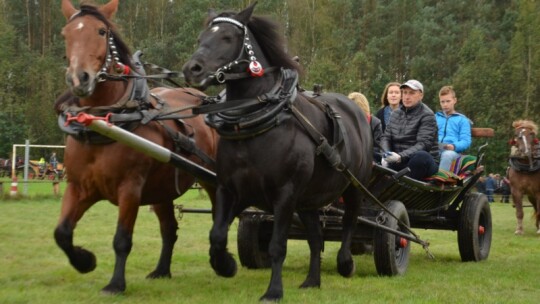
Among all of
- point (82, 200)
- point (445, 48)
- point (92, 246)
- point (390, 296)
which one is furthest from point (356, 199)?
point (445, 48)

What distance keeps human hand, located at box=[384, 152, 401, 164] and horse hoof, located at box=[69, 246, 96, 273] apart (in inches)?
131

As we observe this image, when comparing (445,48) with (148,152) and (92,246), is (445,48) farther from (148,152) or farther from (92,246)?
(148,152)

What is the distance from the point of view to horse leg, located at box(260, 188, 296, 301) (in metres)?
5.45

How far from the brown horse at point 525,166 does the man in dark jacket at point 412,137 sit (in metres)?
6.86

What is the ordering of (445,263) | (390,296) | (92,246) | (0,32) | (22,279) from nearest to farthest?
1. (390,296)
2. (22,279)
3. (445,263)
4. (92,246)
5. (0,32)

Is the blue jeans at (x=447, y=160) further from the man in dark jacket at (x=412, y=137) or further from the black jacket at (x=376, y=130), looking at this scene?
the black jacket at (x=376, y=130)

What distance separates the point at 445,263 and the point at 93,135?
459 cm

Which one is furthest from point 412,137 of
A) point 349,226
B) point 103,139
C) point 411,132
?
point 103,139

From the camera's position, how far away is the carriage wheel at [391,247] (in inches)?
278

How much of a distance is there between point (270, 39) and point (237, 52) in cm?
41

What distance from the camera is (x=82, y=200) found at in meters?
5.86

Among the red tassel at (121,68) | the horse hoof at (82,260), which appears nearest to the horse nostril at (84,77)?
the red tassel at (121,68)

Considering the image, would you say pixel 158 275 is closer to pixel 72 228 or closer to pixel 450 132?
pixel 72 228

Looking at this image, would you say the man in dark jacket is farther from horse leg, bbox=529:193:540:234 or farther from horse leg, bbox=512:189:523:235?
horse leg, bbox=529:193:540:234
